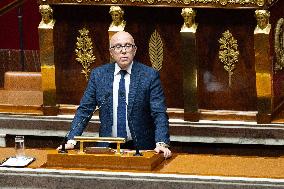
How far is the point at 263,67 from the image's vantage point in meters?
8.23

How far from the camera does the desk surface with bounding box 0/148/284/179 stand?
6.38 meters

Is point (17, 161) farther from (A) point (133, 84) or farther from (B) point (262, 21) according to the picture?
(B) point (262, 21)

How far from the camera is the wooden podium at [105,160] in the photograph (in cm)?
651

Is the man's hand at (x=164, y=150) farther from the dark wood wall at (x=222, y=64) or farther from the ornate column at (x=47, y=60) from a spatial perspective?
the ornate column at (x=47, y=60)

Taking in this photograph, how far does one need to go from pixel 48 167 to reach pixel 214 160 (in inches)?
38.3

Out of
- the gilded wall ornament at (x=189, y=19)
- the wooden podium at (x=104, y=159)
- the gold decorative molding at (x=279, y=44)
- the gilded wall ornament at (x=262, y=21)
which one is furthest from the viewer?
the gold decorative molding at (x=279, y=44)

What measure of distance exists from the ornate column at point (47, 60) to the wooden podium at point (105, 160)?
215cm

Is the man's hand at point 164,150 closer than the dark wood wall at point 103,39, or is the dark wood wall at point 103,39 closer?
the man's hand at point 164,150

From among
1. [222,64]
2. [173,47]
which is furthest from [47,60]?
[222,64]

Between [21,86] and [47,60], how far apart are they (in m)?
0.73

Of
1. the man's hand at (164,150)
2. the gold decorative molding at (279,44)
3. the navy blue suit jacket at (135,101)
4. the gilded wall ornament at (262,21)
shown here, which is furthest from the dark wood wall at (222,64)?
the man's hand at (164,150)

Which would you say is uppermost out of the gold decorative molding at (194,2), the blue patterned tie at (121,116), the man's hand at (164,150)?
the gold decorative molding at (194,2)

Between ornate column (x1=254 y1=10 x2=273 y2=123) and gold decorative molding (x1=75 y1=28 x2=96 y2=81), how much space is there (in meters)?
1.29

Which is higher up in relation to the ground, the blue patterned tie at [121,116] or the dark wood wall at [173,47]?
the dark wood wall at [173,47]
